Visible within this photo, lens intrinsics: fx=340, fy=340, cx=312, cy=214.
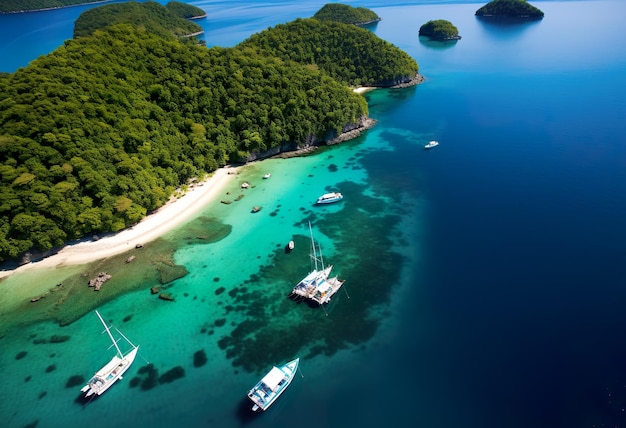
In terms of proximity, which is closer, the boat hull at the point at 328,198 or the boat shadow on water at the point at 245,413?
the boat shadow on water at the point at 245,413

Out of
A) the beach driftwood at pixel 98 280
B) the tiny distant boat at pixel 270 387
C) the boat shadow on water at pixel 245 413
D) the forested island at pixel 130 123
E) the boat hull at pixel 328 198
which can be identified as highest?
the forested island at pixel 130 123

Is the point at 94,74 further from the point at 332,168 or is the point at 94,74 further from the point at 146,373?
the point at 146,373

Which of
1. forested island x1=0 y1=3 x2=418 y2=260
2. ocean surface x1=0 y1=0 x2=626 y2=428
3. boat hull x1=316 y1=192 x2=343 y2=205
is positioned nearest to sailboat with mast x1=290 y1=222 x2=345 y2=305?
ocean surface x1=0 y1=0 x2=626 y2=428

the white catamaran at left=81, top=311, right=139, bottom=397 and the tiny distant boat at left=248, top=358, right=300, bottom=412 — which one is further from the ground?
the white catamaran at left=81, top=311, right=139, bottom=397

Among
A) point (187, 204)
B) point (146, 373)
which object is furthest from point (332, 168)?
→ point (146, 373)

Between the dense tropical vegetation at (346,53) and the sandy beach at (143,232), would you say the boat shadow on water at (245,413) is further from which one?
the dense tropical vegetation at (346,53)

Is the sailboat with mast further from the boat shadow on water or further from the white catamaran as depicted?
the white catamaran

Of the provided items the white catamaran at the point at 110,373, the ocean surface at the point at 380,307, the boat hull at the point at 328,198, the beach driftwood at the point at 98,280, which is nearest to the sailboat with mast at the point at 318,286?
the ocean surface at the point at 380,307
